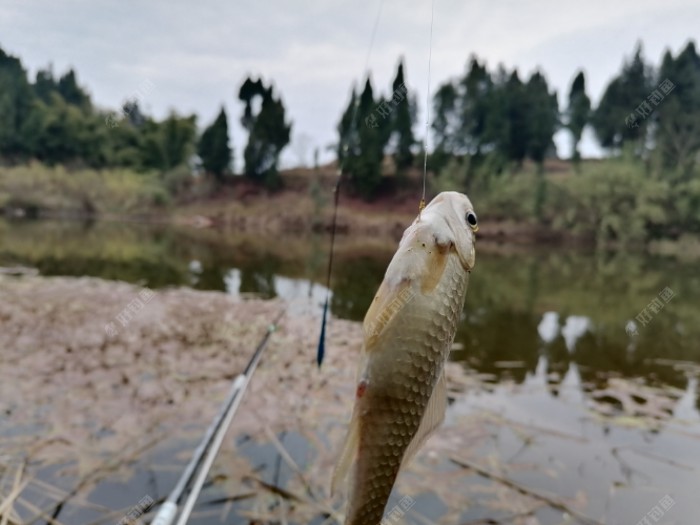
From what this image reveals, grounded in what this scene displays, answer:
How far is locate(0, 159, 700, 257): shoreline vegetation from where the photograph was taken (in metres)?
31.5

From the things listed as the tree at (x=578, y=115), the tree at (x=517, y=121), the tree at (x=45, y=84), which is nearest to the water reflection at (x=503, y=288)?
the tree at (x=517, y=121)

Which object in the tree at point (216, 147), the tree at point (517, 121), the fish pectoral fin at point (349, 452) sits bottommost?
the fish pectoral fin at point (349, 452)

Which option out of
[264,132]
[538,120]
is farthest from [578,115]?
[264,132]

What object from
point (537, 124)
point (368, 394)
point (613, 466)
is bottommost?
point (613, 466)

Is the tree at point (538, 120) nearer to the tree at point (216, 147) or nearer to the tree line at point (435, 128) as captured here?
the tree line at point (435, 128)

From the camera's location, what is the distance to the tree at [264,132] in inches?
1598

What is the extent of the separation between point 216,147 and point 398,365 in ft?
143

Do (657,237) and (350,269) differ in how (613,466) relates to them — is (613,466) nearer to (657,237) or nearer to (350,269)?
(350,269)

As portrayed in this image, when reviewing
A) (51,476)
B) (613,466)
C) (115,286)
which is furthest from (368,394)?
(115,286)

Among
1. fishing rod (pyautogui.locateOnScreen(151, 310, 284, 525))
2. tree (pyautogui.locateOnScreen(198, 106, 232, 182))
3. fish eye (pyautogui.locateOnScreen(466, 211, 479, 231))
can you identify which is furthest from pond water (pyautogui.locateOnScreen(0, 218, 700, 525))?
tree (pyautogui.locateOnScreen(198, 106, 232, 182))

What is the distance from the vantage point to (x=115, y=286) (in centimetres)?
1012

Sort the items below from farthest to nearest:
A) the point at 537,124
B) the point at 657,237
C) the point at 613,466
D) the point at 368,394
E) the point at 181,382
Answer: the point at 537,124 < the point at 657,237 < the point at 181,382 < the point at 613,466 < the point at 368,394

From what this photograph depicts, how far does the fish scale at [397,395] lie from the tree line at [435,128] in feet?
116

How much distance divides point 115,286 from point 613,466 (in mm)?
9403
